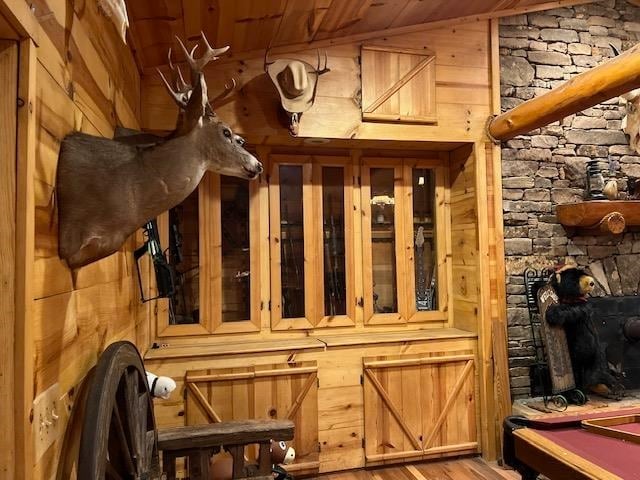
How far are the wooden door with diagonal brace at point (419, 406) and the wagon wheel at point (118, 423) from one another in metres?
1.60

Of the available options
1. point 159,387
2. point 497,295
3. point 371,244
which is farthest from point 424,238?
point 159,387

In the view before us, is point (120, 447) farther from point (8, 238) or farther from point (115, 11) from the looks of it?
point (115, 11)

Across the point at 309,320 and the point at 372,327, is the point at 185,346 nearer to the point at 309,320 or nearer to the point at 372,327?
the point at 309,320

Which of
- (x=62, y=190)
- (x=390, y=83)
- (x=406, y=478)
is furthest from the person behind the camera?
(x=390, y=83)

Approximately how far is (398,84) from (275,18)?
1047 mm

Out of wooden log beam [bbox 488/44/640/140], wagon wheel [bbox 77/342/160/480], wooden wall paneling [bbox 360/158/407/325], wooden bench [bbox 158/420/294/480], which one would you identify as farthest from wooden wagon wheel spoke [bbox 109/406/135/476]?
wooden log beam [bbox 488/44/640/140]

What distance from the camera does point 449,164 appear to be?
12.4 feet

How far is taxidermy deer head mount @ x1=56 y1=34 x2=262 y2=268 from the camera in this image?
1.44 metres

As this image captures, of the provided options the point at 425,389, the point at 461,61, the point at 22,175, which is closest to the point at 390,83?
the point at 461,61

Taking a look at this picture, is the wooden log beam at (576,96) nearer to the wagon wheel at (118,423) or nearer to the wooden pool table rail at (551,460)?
the wooden pool table rail at (551,460)

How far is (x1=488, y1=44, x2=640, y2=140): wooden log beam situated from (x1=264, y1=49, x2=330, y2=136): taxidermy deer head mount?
4.40 feet

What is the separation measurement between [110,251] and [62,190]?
0.30 metres

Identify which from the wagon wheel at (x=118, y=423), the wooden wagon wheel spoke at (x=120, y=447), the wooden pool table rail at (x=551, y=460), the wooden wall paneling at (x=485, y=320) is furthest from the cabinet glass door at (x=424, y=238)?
the wooden wagon wheel spoke at (x=120, y=447)

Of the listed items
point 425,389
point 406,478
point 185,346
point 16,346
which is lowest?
point 406,478
